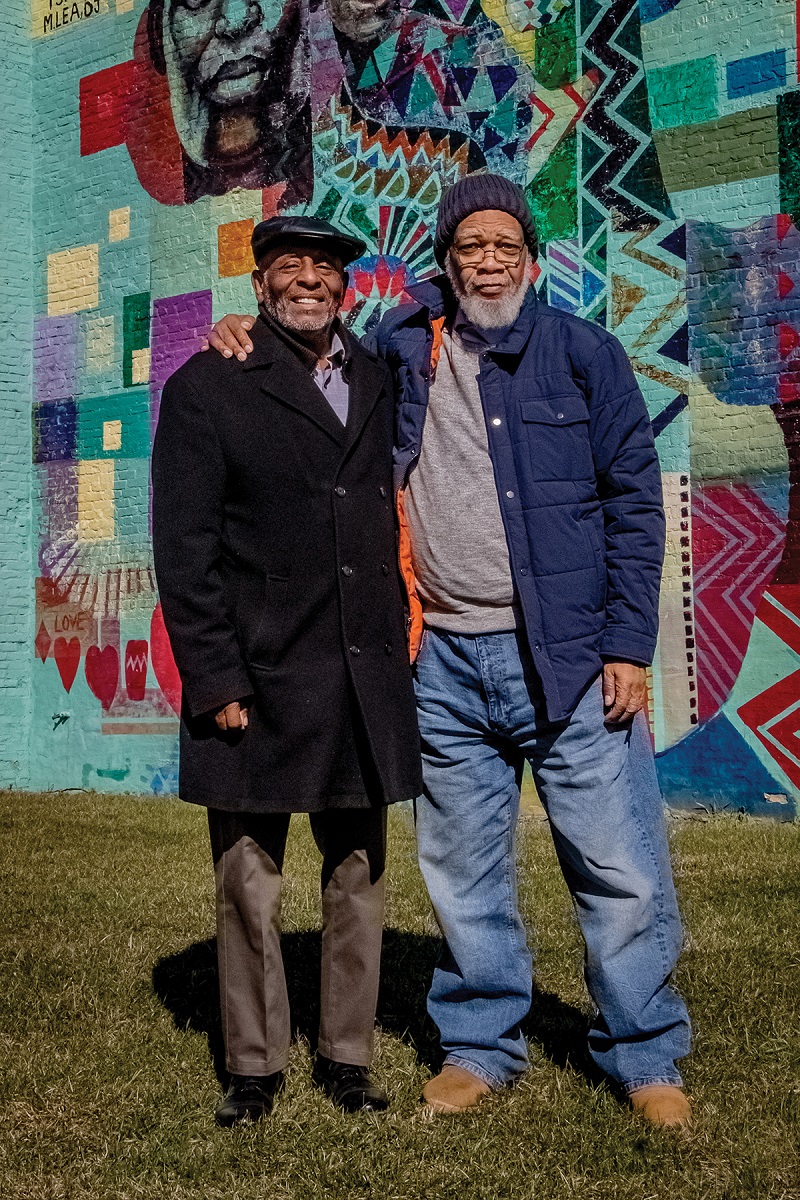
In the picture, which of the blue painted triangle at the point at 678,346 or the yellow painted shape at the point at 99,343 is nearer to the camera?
the blue painted triangle at the point at 678,346

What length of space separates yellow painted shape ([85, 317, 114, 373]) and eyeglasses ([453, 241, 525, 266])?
865cm

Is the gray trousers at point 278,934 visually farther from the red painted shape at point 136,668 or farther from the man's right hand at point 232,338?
the red painted shape at point 136,668

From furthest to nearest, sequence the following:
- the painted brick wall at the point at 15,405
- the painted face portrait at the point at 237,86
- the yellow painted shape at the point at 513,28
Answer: the painted brick wall at the point at 15,405, the painted face portrait at the point at 237,86, the yellow painted shape at the point at 513,28

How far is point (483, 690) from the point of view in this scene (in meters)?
3.57

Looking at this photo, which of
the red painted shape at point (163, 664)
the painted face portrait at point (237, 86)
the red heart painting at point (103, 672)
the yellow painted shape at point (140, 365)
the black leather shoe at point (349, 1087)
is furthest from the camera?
the red heart painting at point (103, 672)

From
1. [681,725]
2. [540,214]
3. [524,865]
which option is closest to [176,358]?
[540,214]

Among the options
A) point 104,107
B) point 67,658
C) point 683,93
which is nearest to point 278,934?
point 683,93

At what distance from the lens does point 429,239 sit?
32.3ft

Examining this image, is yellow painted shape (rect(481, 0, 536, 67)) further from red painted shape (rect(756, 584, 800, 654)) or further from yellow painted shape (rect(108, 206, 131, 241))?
red painted shape (rect(756, 584, 800, 654))

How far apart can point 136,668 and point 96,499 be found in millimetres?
1633

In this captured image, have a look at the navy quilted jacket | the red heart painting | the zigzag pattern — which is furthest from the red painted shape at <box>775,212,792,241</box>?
the red heart painting

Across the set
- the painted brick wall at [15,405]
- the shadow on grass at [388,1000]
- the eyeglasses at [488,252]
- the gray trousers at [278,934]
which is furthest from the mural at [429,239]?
the gray trousers at [278,934]

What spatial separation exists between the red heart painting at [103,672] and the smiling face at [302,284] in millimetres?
8328

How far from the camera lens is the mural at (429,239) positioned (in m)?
8.23
